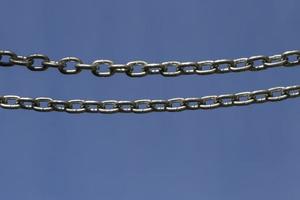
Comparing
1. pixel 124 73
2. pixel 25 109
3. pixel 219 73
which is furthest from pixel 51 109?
pixel 219 73

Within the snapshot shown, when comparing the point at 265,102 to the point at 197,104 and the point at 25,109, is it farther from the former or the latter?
the point at 25,109

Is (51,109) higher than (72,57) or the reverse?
the reverse

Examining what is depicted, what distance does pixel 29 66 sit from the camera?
529 cm

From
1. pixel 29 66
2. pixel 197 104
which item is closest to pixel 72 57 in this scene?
pixel 29 66

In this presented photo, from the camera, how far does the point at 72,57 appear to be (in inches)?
207

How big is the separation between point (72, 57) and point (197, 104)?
1130 mm

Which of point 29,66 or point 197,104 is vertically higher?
point 29,66

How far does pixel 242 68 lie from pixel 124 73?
979 mm

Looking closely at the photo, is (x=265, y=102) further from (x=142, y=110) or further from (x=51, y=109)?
(x=51, y=109)

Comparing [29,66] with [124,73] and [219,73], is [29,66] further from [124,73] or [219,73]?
[219,73]

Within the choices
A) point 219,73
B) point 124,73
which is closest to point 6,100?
point 124,73

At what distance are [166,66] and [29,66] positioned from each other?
1.14 meters

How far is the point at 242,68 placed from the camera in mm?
5238

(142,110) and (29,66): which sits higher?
(29,66)
